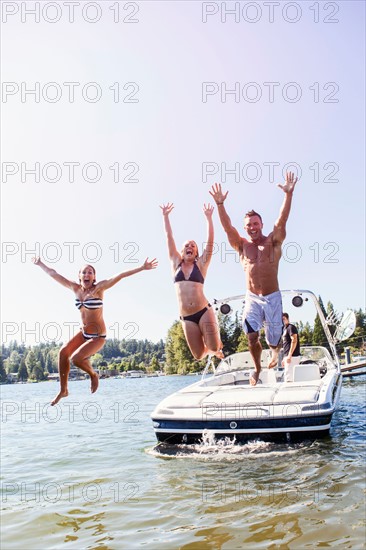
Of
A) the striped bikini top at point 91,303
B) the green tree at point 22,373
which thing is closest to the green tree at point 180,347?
the green tree at point 22,373

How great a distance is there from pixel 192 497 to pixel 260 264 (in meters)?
5.59

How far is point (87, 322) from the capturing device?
556cm

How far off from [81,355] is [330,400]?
896cm

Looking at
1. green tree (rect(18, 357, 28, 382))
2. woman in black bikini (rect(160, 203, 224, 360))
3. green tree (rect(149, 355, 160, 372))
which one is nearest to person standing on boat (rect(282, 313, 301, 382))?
woman in black bikini (rect(160, 203, 224, 360))

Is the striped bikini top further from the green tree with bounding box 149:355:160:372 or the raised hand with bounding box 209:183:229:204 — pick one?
the green tree with bounding box 149:355:160:372

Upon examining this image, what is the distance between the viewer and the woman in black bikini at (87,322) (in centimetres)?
549

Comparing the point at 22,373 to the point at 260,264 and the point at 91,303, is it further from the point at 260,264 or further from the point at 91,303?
the point at 91,303

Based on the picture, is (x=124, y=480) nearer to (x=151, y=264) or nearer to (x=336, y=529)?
(x=336, y=529)

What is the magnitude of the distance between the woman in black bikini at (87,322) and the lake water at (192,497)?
4044mm

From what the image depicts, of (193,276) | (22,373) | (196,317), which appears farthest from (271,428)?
(22,373)

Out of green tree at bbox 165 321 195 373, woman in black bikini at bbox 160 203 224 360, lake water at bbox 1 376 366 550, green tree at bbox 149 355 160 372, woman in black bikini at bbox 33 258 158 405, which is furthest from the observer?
green tree at bbox 149 355 160 372

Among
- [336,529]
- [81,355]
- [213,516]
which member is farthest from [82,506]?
[81,355]

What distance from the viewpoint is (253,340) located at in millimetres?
7223

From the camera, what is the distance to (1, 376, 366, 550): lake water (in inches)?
328
